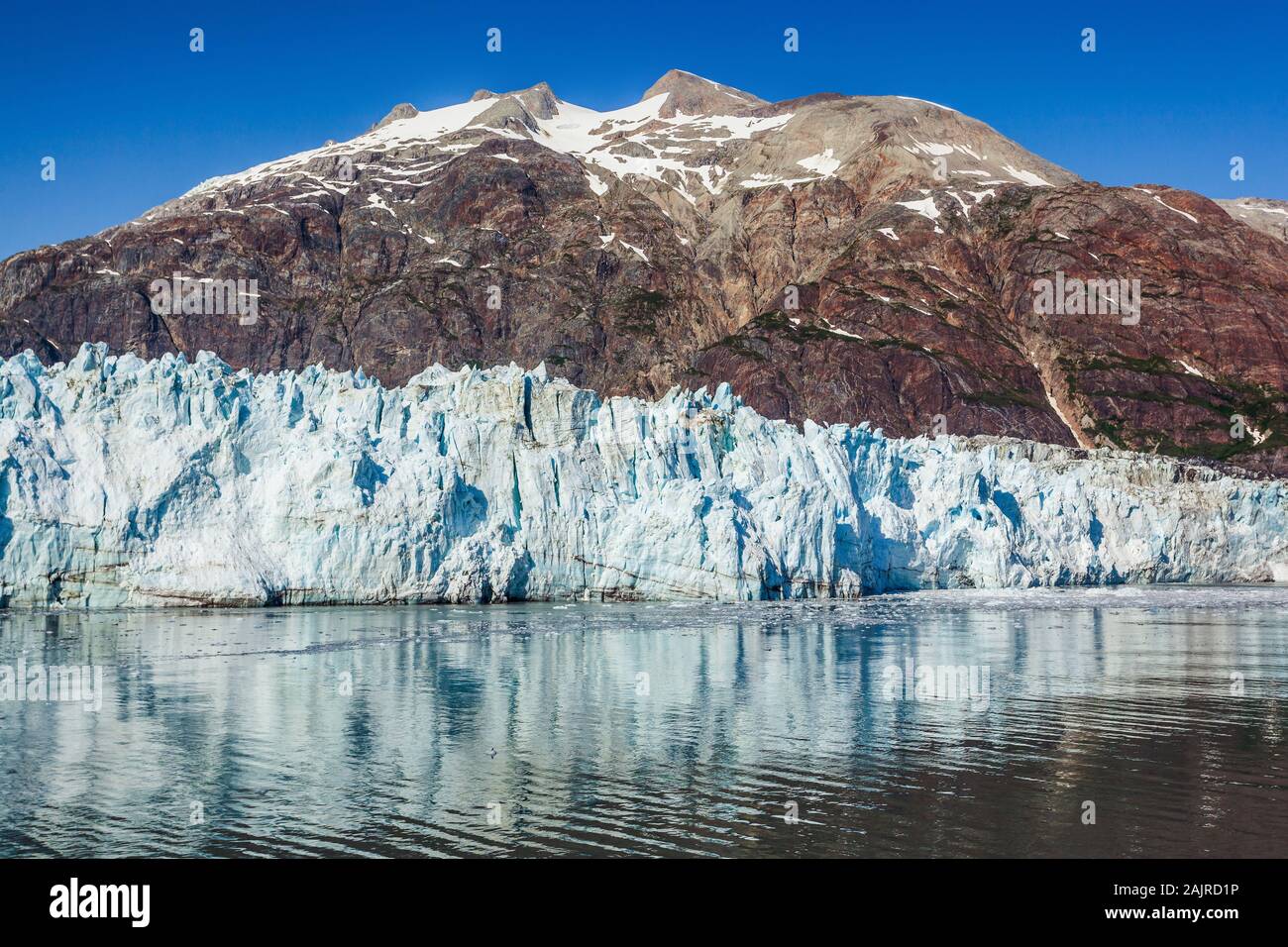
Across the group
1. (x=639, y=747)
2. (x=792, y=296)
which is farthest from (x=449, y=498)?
(x=792, y=296)

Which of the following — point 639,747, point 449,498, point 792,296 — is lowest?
point 639,747

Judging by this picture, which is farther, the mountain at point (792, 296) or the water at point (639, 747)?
the mountain at point (792, 296)

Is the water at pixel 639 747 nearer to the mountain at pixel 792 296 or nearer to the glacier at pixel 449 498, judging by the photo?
the glacier at pixel 449 498

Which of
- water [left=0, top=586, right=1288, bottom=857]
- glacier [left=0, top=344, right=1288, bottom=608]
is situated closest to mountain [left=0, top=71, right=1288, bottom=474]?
glacier [left=0, top=344, right=1288, bottom=608]

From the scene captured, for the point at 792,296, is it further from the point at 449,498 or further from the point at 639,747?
the point at 639,747

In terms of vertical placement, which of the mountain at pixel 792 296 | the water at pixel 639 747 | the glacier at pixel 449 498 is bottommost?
the water at pixel 639 747

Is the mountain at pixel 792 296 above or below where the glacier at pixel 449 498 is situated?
above

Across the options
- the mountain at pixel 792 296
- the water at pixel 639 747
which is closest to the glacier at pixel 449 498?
Answer: the water at pixel 639 747

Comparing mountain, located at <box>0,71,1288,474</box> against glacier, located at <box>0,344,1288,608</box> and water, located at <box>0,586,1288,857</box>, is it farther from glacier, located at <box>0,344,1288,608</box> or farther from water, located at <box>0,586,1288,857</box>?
water, located at <box>0,586,1288,857</box>
